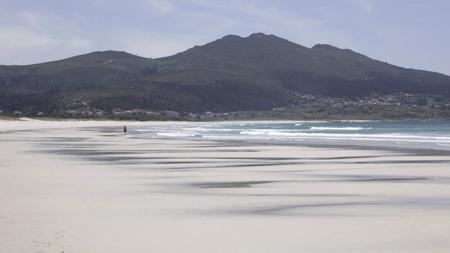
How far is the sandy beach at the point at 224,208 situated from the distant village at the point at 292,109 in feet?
347

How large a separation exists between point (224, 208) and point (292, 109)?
16164 centimetres

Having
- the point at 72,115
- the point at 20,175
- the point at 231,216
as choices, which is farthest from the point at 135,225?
the point at 72,115

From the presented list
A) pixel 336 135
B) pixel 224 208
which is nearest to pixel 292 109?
pixel 336 135

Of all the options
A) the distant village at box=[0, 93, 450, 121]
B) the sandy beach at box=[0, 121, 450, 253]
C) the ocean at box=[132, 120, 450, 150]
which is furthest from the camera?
the distant village at box=[0, 93, 450, 121]

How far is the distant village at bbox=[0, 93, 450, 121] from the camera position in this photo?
424 ft

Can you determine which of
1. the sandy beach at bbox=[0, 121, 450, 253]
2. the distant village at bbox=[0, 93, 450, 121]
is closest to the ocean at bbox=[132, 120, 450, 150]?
Answer: the sandy beach at bbox=[0, 121, 450, 253]

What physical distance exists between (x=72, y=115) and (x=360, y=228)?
118 metres

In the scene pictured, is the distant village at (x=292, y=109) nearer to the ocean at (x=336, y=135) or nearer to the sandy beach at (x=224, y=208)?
the ocean at (x=336, y=135)

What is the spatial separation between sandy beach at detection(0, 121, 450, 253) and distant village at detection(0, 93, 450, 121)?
106m

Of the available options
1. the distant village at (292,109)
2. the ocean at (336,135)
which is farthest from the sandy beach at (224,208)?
the distant village at (292,109)

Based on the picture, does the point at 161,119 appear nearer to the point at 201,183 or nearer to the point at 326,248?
the point at 201,183

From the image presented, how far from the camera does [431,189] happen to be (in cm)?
1401

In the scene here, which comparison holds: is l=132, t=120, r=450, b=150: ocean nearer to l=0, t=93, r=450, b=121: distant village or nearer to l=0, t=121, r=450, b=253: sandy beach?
l=0, t=121, r=450, b=253: sandy beach

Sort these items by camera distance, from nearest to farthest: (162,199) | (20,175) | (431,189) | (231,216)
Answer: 1. (231,216)
2. (162,199)
3. (431,189)
4. (20,175)
